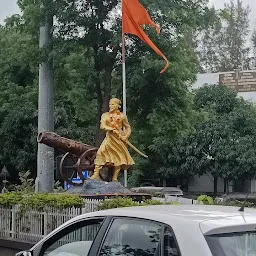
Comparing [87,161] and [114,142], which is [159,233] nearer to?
[114,142]

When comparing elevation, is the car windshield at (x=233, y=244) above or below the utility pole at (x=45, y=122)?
below

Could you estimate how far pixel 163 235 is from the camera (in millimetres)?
4434

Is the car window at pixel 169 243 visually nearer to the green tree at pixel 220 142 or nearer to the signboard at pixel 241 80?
the green tree at pixel 220 142

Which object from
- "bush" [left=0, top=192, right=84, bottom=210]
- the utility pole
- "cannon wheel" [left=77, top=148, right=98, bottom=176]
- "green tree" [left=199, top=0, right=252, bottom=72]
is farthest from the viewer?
"green tree" [left=199, top=0, right=252, bottom=72]

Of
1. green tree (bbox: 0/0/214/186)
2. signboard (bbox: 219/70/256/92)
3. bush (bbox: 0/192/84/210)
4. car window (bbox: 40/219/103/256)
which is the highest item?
signboard (bbox: 219/70/256/92)

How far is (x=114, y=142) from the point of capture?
54.0 ft

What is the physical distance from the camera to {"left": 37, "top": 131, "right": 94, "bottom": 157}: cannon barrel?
671 inches

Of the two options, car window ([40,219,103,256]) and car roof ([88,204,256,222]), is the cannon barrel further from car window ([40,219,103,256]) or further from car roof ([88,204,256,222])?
car roof ([88,204,256,222])

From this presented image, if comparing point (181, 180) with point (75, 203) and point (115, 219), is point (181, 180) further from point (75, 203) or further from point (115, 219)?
point (115, 219)

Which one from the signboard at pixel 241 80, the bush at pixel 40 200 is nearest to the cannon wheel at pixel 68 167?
the bush at pixel 40 200

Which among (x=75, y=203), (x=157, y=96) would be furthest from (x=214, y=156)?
(x=75, y=203)

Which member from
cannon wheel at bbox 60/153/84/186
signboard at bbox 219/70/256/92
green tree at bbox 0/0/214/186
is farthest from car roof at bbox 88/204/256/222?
signboard at bbox 219/70/256/92

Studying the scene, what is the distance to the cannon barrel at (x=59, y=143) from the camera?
671 inches

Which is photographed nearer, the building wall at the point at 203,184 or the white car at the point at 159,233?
the white car at the point at 159,233
